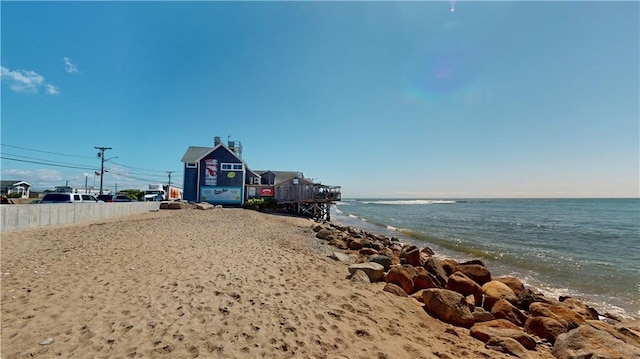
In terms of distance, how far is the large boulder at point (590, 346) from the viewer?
4.42 meters

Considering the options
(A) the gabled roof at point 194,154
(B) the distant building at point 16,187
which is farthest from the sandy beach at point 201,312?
(B) the distant building at point 16,187

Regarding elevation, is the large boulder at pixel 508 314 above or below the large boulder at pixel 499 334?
below

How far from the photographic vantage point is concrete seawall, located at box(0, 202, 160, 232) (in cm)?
1310

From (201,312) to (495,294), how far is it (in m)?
7.59

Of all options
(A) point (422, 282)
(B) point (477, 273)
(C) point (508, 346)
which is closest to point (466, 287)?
(A) point (422, 282)

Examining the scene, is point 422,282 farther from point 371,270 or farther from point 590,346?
point 590,346

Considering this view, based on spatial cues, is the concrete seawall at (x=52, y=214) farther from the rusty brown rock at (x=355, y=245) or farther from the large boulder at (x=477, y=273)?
the large boulder at (x=477, y=273)

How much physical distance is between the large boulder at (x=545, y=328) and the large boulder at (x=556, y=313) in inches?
16.5

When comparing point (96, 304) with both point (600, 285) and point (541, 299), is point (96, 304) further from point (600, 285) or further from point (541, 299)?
point (600, 285)

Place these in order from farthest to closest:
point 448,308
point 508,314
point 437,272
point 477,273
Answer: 1. point 477,273
2. point 437,272
3. point 508,314
4. point 448,308

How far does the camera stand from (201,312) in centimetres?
492

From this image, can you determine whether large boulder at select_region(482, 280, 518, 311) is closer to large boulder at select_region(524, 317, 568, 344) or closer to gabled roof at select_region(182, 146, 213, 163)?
large boulder at select_region(524, 317, 568, 344)

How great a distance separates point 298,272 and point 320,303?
2.40 metres

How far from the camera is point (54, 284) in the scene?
20.2 ft
